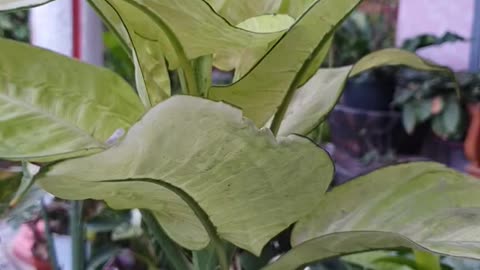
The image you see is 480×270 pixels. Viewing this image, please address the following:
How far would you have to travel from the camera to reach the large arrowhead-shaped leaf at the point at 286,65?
14.1 inches

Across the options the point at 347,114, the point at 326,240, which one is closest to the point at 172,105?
the point at 326,240

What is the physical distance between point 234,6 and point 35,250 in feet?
1.49

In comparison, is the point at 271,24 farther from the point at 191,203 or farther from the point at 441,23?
the point at 441,23

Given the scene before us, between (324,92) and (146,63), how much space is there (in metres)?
0.15

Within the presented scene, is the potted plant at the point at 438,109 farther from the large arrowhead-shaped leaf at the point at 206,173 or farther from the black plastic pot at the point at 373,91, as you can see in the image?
the large arrowhead-shaped leaf at the point at 206,173

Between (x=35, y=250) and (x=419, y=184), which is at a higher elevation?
(x=419, y=184)

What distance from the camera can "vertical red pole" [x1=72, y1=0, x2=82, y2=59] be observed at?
84 centimetres

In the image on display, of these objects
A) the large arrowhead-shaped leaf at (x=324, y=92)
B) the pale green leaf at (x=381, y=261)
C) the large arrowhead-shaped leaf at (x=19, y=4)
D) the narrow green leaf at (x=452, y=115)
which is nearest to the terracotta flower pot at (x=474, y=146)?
the narrow green leaf at (x=452, y=115)

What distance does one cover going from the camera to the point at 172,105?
0.28 m

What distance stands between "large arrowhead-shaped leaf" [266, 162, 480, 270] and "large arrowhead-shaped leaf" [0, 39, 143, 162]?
0.51 feet

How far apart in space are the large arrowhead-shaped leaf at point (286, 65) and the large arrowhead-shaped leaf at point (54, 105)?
3.2 inches

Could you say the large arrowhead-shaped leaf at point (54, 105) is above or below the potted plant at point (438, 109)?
above

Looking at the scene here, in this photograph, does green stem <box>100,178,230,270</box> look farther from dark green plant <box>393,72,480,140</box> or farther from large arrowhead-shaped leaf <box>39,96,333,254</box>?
dark green plant <box>393,72,480,140</box>

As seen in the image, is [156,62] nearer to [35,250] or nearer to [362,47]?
[35,250]
